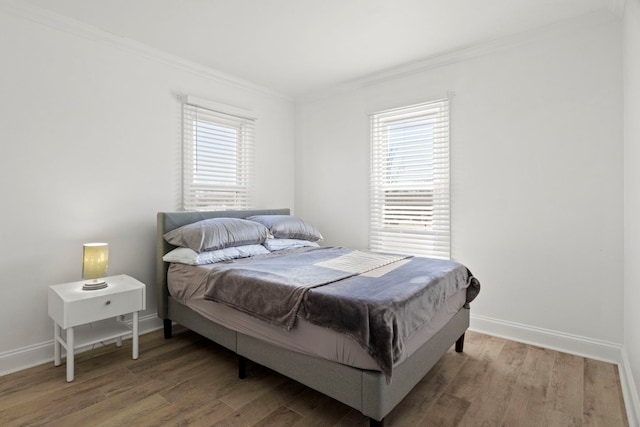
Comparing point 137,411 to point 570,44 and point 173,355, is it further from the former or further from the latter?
point 570,44

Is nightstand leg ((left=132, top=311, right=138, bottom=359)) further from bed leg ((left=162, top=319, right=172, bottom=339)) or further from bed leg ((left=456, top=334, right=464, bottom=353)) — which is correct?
bed leg ((left=456, top=334, right=464, bottom=353))

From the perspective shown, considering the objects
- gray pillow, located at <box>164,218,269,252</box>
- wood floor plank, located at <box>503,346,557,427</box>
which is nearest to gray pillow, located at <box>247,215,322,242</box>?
gray pillow, located at <box>164,218,269,252</box>

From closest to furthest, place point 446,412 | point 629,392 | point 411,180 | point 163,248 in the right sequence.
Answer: point 446,412
point 629,392
point 163,248
point 411,180

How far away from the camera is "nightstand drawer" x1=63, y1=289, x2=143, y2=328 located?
224 centimetres

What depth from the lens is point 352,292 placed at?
6.05 feet

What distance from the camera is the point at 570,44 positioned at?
2.69 meters

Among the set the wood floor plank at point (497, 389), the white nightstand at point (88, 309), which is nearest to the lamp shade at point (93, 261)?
the white nightstand at point (88, 309)

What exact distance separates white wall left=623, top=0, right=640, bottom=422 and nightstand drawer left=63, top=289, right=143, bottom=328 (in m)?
3.22

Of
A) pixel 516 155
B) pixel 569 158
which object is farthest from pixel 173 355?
pixel 569 158

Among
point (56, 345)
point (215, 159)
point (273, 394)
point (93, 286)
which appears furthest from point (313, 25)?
point (56, 345)

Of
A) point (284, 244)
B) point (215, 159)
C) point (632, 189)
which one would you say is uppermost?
point (215, 159)

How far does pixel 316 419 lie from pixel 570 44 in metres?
3.34

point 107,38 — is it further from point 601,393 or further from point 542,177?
point 601,393

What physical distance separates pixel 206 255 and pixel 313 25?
2.08 meters
